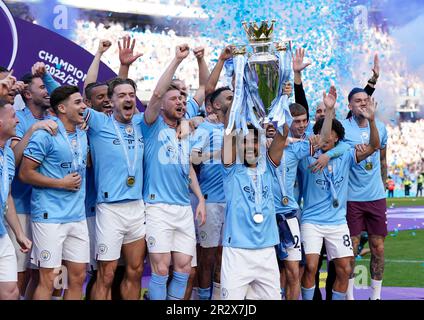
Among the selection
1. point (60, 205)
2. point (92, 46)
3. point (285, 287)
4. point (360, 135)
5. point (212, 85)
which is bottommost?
point (285, 287)

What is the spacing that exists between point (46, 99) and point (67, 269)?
147cm

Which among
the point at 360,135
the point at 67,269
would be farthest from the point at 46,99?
the point at 360,135

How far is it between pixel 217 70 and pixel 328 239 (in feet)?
6.12

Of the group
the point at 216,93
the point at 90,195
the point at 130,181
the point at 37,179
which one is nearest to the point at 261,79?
the point at 130,181

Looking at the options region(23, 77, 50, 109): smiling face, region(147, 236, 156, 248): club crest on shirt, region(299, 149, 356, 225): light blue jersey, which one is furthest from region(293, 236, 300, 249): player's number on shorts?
region(23, 77, 50, 109): smiling face

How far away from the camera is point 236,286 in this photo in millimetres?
5789

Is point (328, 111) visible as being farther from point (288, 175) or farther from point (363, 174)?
point (363, 174)

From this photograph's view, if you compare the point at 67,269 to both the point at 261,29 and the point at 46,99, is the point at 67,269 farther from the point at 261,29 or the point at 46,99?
the point at 261,29

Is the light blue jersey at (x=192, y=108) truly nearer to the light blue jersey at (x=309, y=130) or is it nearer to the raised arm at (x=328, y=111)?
the light blue jersey at (x=309, y=130)

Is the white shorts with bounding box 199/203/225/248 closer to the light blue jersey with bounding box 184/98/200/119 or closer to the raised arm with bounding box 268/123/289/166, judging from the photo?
the light blue jersey with bounding box 184/98/200/119

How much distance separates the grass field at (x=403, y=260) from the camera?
9.77 m

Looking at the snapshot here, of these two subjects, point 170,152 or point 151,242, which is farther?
point 170,152

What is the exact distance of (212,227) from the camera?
7422mm

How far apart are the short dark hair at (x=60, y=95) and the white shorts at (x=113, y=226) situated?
913mm
